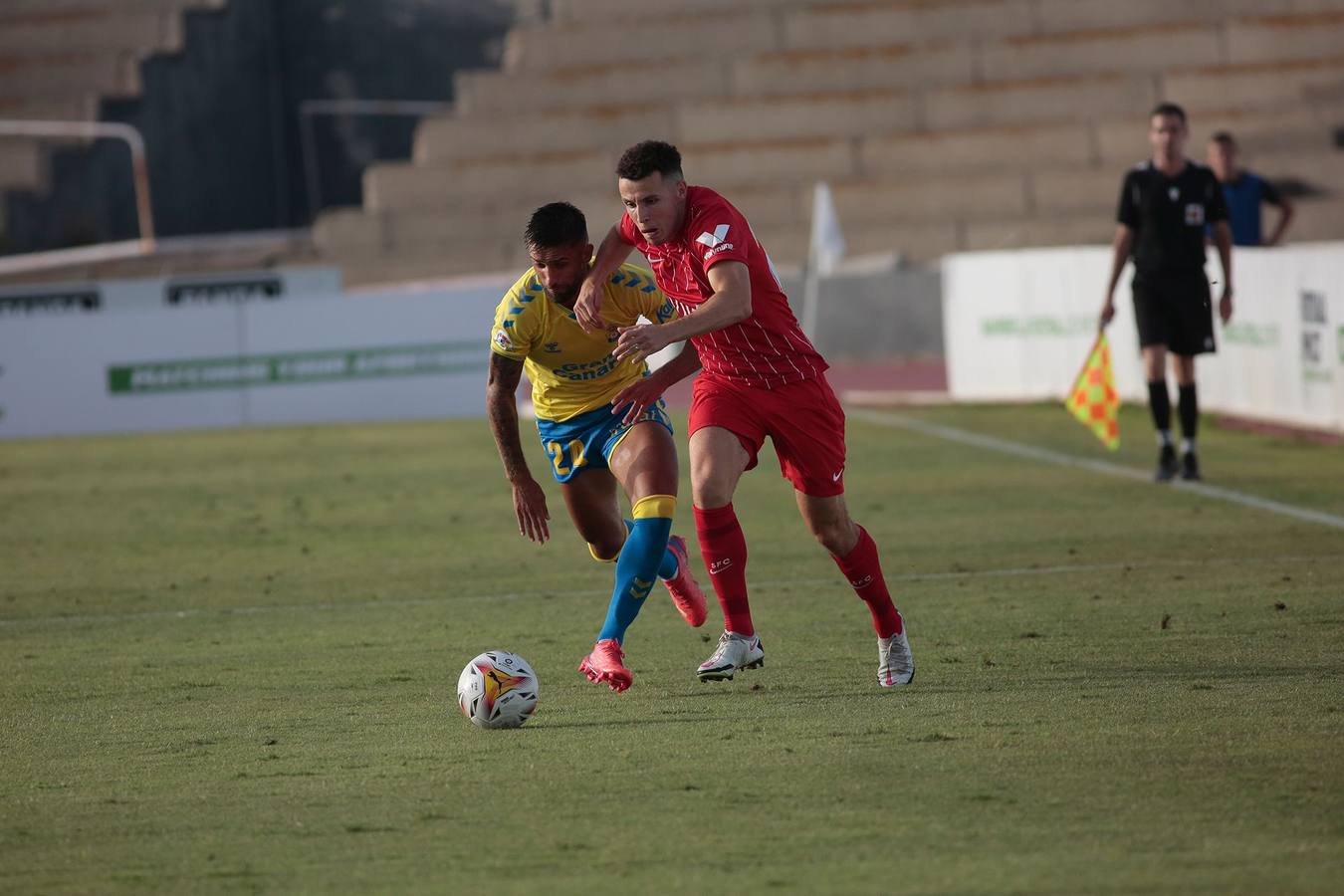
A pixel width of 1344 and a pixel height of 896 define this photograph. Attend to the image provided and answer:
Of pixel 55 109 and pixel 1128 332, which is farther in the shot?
pixel 55 109

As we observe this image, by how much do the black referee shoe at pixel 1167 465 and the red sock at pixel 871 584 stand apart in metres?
5.97

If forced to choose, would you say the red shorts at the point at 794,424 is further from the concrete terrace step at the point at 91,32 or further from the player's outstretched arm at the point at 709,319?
the concrete terrace step at the point at 91,32

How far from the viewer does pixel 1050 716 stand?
5.82m

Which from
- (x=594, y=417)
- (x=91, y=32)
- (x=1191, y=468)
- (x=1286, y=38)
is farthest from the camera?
(x=91, y=32)

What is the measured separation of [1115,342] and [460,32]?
66.5 ft

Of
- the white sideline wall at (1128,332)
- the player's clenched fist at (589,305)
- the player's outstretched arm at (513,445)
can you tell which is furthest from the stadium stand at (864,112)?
the player's clenched fist at (589,305)

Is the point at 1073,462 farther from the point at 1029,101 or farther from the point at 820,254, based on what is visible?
the point at 1029,101

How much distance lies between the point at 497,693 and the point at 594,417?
5.55 feet

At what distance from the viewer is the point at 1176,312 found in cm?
1170

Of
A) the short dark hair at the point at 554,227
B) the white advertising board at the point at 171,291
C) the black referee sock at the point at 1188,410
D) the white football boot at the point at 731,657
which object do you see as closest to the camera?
the white football boot at the point at 731,657

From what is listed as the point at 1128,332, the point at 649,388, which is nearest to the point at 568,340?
the point at 649,388

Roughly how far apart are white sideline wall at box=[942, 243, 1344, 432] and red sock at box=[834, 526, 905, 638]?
28.2ft

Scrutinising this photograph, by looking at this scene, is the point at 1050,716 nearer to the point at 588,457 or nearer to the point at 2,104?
the point at 588,457

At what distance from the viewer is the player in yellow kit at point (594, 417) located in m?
6.54
